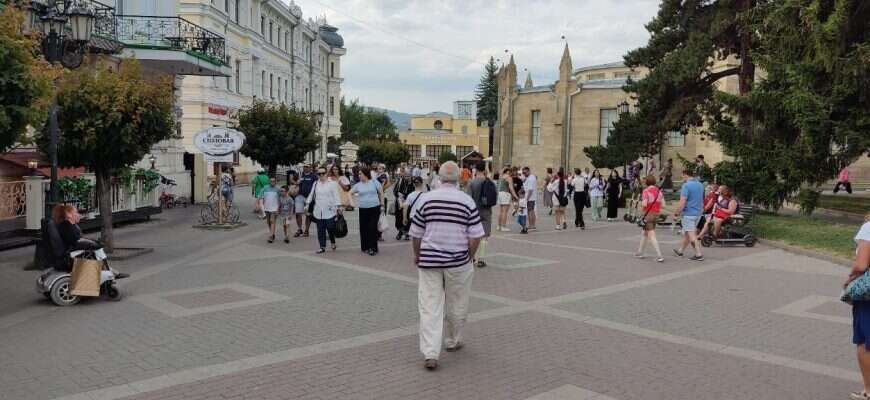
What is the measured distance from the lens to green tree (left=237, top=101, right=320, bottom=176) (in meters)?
26.7

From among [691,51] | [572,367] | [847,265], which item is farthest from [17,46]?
[691,51]

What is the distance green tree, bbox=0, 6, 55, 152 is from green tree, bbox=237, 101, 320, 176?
17950 millimetres

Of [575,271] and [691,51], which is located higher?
[691,51]

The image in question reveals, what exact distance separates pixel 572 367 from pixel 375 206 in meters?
8.31

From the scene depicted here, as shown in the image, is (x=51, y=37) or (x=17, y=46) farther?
(x=51, y=37)

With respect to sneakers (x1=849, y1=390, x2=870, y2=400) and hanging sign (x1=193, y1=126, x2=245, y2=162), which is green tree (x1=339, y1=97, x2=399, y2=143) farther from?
sneakers (x1=849, y1=390, x2=870, y2=400)

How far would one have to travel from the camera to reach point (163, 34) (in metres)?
→ 22.2

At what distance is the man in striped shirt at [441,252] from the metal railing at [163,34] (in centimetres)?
1695

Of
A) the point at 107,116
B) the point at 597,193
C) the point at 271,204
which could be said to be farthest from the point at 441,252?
the point at 597,193

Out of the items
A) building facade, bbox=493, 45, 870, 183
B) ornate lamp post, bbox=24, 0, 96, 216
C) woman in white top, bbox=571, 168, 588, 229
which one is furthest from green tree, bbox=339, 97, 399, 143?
ornate lamp post, bbox=24, 0, 96, 216

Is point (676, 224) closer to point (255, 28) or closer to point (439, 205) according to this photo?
point (439, 205)

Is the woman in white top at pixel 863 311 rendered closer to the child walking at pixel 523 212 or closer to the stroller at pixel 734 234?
the stroller at pixel 734 234

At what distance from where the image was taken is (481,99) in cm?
10881

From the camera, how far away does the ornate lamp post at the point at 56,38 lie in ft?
36.9
